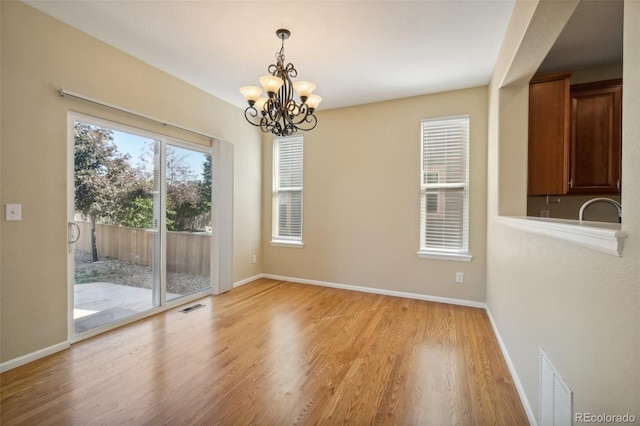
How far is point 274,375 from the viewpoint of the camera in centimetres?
213

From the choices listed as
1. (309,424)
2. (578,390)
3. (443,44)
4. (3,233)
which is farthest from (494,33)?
(3,233)

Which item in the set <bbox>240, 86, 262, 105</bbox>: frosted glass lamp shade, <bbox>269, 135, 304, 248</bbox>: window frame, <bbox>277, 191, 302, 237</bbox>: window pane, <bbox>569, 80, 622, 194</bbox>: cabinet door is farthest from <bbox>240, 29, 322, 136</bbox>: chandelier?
<bbox>569, 80, 622, 194</bbox>: cabinet door

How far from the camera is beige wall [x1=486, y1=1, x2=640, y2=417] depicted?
2.75 ft

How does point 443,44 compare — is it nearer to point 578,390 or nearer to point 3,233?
point 578,390

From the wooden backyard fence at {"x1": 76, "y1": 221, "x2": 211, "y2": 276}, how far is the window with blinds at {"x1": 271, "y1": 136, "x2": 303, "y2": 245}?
1.27 meters

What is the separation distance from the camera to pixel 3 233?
2123 mm

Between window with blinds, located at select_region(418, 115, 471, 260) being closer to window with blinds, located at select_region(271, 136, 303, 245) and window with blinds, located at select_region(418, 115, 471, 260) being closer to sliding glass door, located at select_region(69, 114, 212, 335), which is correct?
window with blinds, located at select_region(271, 136, 303, 245)

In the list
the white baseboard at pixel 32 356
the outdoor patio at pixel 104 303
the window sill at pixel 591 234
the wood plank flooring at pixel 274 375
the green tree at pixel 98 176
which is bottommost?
the wood plank flooring at pixel 274 375

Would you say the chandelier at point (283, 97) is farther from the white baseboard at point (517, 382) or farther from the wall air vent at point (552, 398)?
Result: the white baseboard at point (517, 382)

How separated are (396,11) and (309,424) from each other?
297cm

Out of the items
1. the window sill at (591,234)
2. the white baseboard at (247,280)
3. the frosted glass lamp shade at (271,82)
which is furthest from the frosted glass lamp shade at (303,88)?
the white baseboard at (247,280)

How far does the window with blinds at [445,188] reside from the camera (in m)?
3.70

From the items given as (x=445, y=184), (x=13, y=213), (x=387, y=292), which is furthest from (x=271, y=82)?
(x=387, y=292)

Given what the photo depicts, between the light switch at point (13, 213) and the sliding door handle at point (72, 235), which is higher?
the light switch at point (13, 213)
